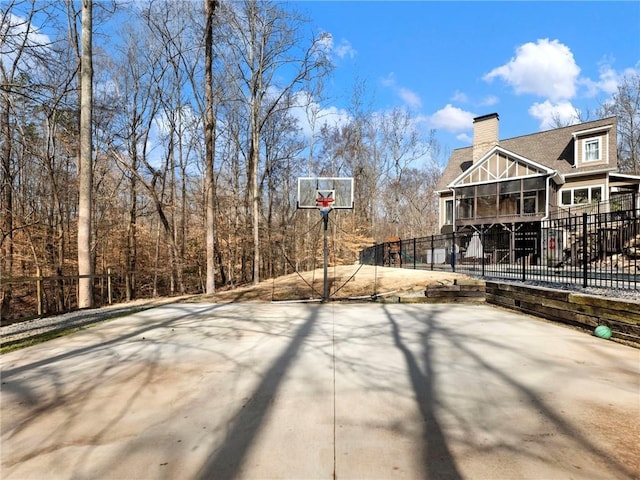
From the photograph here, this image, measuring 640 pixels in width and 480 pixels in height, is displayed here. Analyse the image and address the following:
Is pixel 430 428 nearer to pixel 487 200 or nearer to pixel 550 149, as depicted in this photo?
pixel 487 200

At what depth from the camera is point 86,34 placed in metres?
10.5

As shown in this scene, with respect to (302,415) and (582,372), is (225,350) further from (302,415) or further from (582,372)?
(582,372)

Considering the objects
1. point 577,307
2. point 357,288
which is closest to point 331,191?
point 357,288

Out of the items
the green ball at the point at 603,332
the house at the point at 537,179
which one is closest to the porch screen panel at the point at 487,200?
the house at the point at 537,179

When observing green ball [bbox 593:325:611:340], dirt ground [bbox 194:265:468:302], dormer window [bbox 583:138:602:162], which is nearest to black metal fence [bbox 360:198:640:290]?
dirt ground [bbox 194:265:468:302]

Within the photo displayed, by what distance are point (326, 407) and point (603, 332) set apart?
4.23 metres

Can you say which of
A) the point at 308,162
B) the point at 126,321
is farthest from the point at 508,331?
the point at 308,162

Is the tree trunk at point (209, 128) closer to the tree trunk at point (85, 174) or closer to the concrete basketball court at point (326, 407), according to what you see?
the tree trunk at point (85, 174)

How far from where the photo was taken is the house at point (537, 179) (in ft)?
59.8

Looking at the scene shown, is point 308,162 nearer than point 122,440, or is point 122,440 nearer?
point 122,440

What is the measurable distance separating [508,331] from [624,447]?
328cm

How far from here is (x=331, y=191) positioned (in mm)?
11102

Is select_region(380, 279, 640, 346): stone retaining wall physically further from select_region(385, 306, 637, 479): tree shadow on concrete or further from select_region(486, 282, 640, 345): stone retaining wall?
select_region(385, 306, 637, 479): tree shadow on concrete

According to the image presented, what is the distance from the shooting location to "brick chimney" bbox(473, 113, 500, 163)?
22.8m
